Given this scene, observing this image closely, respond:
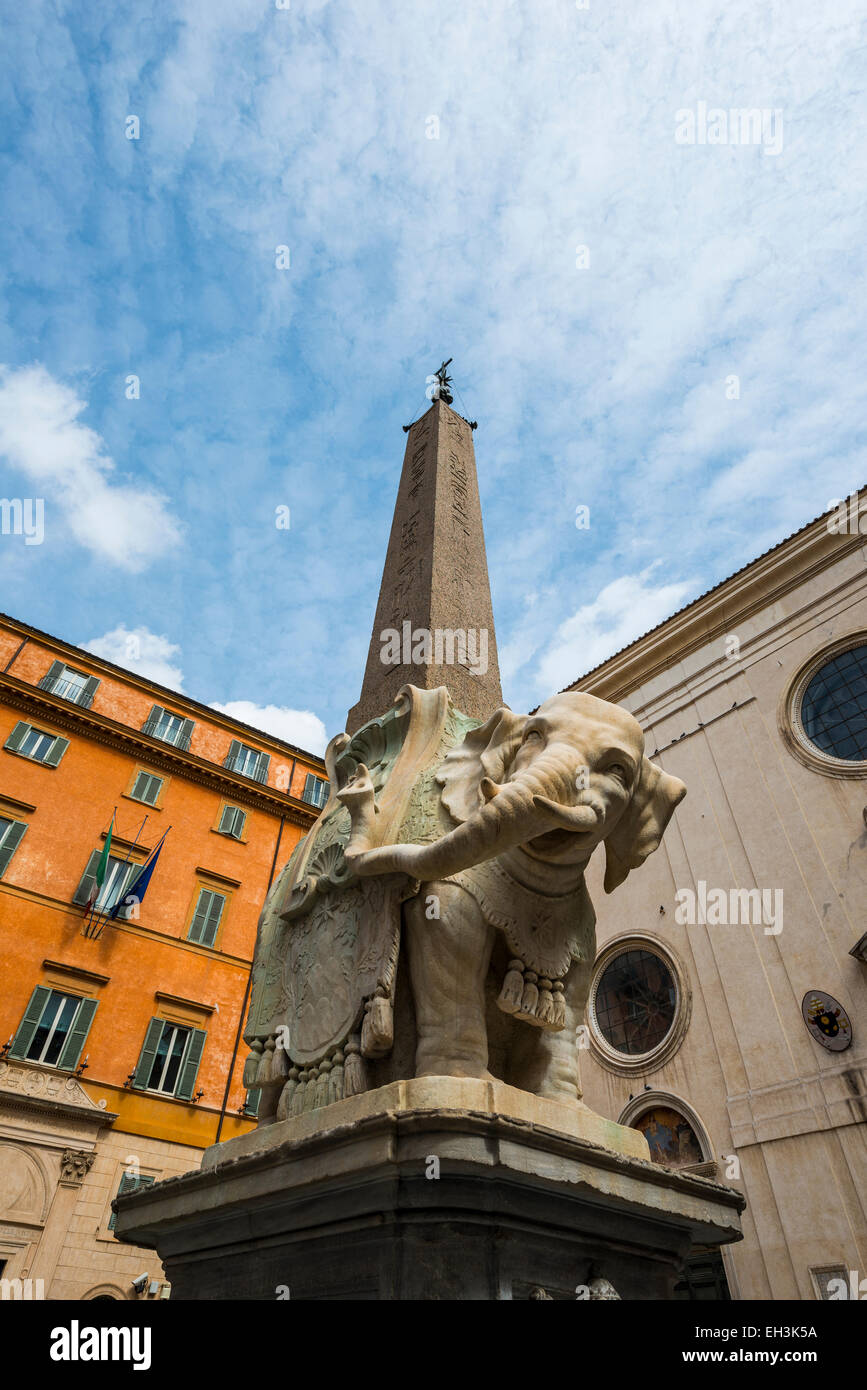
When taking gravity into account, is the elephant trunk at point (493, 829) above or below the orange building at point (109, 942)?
below

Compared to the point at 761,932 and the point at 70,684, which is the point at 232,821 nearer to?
the point at 70,684

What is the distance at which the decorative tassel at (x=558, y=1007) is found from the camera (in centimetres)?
351

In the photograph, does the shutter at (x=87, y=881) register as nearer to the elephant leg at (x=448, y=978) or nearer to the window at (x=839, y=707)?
the window at (x=839, y=707)

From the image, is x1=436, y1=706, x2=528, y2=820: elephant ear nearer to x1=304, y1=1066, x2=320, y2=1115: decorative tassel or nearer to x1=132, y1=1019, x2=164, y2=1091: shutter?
x1=304, y1=1066, x2=320, y2=1115: decorative tassel

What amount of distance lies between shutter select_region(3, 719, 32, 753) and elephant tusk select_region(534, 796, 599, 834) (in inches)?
708

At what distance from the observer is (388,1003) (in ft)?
11.0

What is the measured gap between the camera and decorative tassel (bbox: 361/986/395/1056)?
3.31 metres

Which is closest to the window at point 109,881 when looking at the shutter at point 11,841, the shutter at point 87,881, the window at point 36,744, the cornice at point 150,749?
the shutter at point 87,881

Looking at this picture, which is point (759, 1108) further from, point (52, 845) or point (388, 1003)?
point (52, 845)

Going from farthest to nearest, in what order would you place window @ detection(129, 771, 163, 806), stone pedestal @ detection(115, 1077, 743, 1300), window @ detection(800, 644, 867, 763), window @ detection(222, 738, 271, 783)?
1. window @ detection(222, 738, 271, 783)
2. window @ detection(129, 771, 163, 806)
3. window @ detection(800, 644, 867, 763)
4. stone pedestal @ detection(115, 1077, 743, 1300)

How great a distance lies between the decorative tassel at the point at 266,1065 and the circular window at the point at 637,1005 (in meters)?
12.0

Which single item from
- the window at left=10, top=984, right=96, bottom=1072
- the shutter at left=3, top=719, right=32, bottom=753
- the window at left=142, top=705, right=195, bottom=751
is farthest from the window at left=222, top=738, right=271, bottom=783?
the window at left=10, top=984, right=96, bottom=1072

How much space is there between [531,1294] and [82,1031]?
1572 centimetres

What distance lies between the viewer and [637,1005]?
15.2 metres
